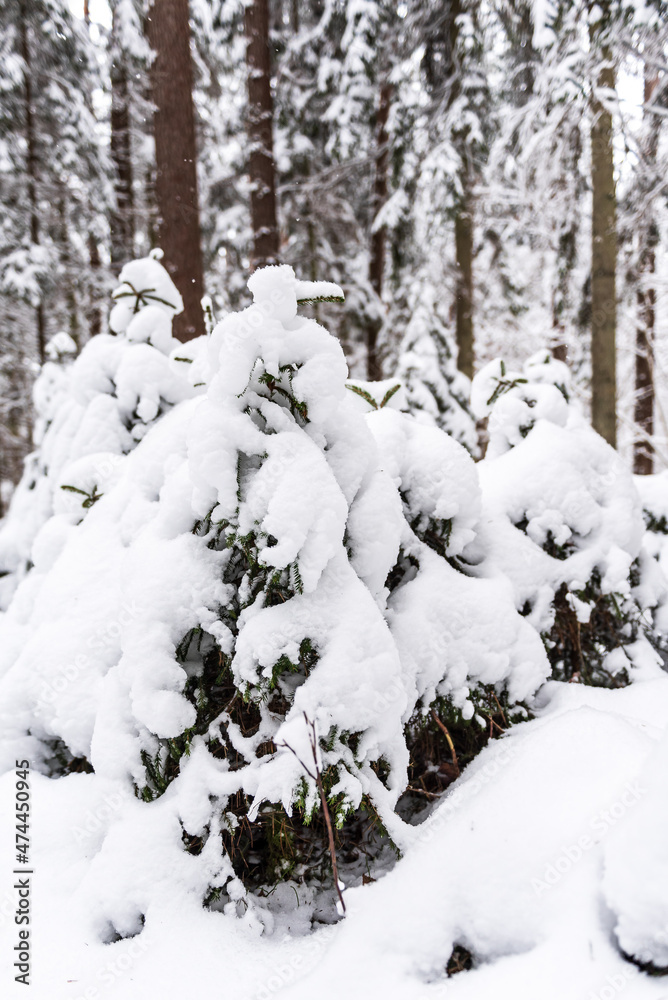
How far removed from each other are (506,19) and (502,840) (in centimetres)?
989

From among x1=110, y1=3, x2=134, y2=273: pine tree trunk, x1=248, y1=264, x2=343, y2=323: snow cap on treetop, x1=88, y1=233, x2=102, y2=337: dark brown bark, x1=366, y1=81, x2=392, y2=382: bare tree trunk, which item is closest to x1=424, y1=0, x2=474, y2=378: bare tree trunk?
x1=366, y1=81, x2=392, y2=382: bare tree trunk

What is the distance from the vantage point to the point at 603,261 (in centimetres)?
662

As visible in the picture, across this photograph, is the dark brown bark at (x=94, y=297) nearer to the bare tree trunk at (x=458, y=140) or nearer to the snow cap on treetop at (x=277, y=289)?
the bare tree trunk at (x=458, y=140)

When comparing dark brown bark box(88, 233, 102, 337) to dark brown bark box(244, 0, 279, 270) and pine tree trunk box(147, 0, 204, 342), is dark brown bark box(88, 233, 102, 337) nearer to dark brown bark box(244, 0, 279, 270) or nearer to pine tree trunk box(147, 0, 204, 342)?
dark brown bark box(244, 0, 279, 270)

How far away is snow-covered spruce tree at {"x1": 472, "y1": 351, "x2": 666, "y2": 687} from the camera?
2.65 metres

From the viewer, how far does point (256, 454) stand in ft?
5.86

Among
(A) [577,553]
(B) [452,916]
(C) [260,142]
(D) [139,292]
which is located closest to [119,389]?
(D) [139,292]

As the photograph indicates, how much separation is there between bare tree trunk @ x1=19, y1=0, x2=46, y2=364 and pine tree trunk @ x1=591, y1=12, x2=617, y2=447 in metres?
7.82

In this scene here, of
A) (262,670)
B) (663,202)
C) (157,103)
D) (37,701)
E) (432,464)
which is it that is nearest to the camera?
(262,670)

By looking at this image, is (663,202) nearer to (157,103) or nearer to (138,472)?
(157,103)

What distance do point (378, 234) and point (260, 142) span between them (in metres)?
4.05

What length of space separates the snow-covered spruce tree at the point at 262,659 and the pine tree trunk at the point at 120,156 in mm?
8108

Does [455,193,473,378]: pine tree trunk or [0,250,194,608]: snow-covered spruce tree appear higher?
[455,193,473,378]: pine tree trunk

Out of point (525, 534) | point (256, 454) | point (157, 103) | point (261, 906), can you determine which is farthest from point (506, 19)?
point (261, 906)
